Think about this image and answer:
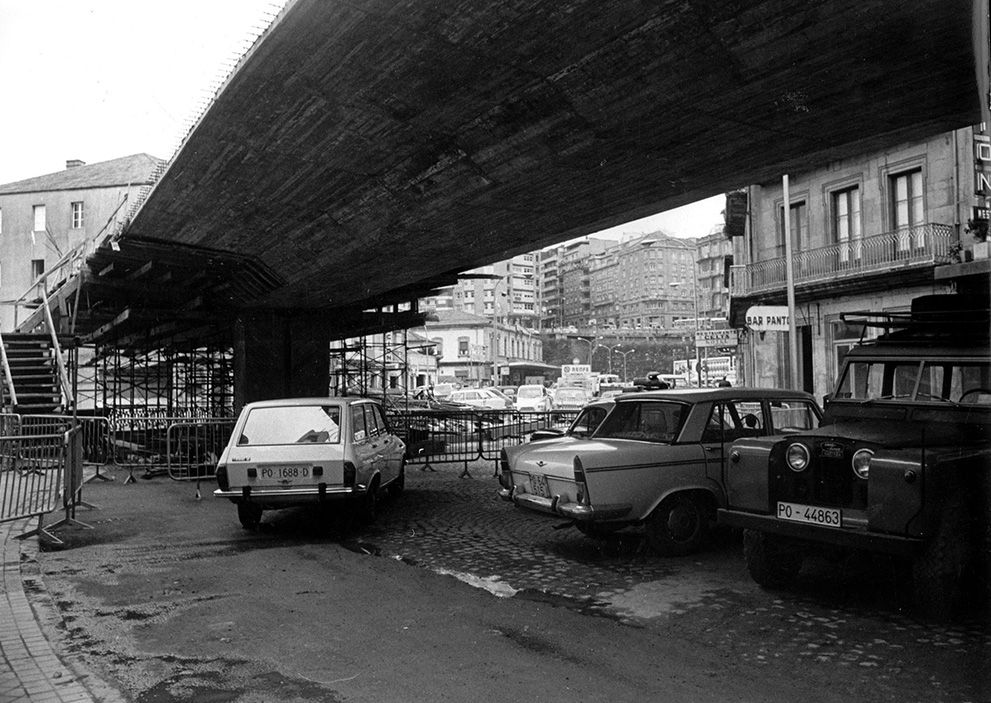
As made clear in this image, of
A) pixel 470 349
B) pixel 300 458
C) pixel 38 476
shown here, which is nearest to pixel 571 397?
pixel 300 458

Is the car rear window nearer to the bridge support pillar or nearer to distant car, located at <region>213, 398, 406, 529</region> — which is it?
distant car, located at <region>213, 398, 406, 529</region>

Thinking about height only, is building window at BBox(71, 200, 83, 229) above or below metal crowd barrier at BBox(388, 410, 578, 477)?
above

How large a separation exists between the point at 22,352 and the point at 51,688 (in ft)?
54.9

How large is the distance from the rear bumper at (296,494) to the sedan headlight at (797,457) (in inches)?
204

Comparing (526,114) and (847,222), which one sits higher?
(847,222)

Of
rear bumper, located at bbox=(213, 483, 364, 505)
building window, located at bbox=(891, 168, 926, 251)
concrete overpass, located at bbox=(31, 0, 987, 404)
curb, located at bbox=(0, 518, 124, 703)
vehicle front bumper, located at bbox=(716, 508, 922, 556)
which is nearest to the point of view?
curb, located at bbox=(0, 518, 124, 703)

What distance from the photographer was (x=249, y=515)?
10.1 m

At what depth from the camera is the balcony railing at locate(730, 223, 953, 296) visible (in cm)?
2250

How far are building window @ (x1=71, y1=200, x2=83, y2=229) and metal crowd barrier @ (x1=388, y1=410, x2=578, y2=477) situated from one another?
43.0 meters

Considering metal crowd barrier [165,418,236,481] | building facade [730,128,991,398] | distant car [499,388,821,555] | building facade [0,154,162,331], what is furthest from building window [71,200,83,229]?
distant car [499,388,821,555]

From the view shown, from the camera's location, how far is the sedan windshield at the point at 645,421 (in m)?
8.52

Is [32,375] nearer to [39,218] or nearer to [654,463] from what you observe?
[654,463]

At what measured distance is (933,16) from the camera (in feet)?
20.0

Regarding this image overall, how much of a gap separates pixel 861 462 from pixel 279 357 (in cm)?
1625
